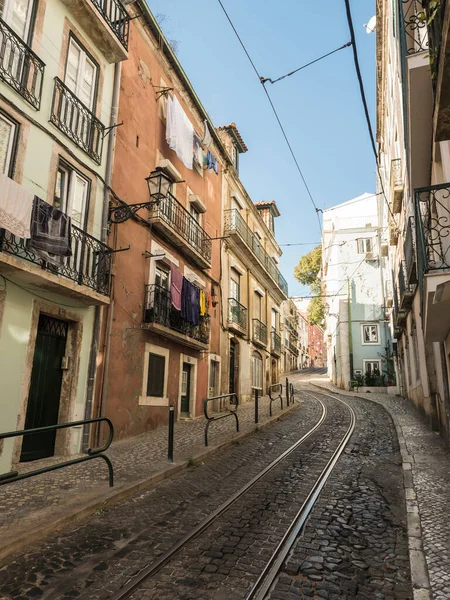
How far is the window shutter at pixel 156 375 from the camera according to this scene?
11.7m


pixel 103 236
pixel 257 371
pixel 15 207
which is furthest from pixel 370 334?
pixel 15 207

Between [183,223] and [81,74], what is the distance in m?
5.42

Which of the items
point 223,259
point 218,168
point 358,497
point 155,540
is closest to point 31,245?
point 155,540

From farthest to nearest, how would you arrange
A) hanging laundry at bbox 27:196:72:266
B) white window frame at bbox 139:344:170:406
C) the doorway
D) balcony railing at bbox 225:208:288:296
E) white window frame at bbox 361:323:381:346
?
1. white window frame at bbox 361:323:381:346
2. balcony railing at bbox 225:208:288:296
3. the doorway
4. white window frame at bbox 139:344:170:406
5. hanging laundry at bbox 27:196:72:266

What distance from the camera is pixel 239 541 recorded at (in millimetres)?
4156

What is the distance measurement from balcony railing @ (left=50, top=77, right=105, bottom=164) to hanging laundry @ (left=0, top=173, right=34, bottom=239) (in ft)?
7.77

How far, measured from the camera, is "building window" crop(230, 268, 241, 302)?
1927cm

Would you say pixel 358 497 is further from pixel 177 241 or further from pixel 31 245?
pixel 177 241

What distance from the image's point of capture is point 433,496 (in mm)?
5387

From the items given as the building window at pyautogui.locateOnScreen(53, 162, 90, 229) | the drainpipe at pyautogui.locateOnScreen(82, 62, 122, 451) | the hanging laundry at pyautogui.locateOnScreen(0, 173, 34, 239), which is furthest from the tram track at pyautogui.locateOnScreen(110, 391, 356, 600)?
the building window at pyautogui.locateOnScreen(53, 162, 90, 229)

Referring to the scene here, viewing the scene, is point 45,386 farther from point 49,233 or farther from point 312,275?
point 312,275

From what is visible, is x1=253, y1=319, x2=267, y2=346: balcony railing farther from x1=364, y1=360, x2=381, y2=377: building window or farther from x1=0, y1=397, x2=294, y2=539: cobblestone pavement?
x1=364, y1=360, x2=381, y2=377: building window

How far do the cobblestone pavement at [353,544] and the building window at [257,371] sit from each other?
48.3 ft

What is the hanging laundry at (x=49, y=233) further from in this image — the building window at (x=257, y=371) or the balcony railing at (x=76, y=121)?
the building window at (x=257, y=371)
